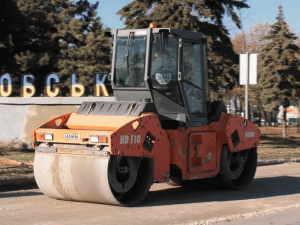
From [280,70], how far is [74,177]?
30095 millimetres

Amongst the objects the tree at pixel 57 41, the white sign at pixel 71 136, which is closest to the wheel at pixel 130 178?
the white sign at pixel 71 136

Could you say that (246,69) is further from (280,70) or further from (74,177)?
(280,70)

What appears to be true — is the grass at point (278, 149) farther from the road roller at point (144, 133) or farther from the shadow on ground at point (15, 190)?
the shadow on ground at point (15, 190)

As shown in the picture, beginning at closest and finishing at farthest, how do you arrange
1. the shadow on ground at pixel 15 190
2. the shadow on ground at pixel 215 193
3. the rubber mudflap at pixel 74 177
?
the rubber mudflap at pixel 74 177 < the shadow on ground at pixel 215 193 < the shadow on ground at pixel 15 190

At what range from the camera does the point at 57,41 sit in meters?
41.8

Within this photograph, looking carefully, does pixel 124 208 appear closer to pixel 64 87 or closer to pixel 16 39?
pixel 64 87

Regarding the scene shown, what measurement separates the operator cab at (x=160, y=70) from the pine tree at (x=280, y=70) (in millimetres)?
27366

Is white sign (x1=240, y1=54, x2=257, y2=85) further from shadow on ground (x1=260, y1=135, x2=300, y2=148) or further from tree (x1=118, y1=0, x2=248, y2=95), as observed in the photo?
shadow on ground (x1=260, y1=135, x2=300, y2=148)

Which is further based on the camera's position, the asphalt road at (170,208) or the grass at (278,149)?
the grass at (278,149)

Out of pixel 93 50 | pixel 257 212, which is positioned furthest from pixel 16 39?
pixel 257 212

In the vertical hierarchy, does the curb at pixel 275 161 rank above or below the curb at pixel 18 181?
below

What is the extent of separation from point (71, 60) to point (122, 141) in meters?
28.4

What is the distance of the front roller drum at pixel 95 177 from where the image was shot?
880cm

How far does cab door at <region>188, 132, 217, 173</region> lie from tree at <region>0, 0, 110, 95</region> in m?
22.5
